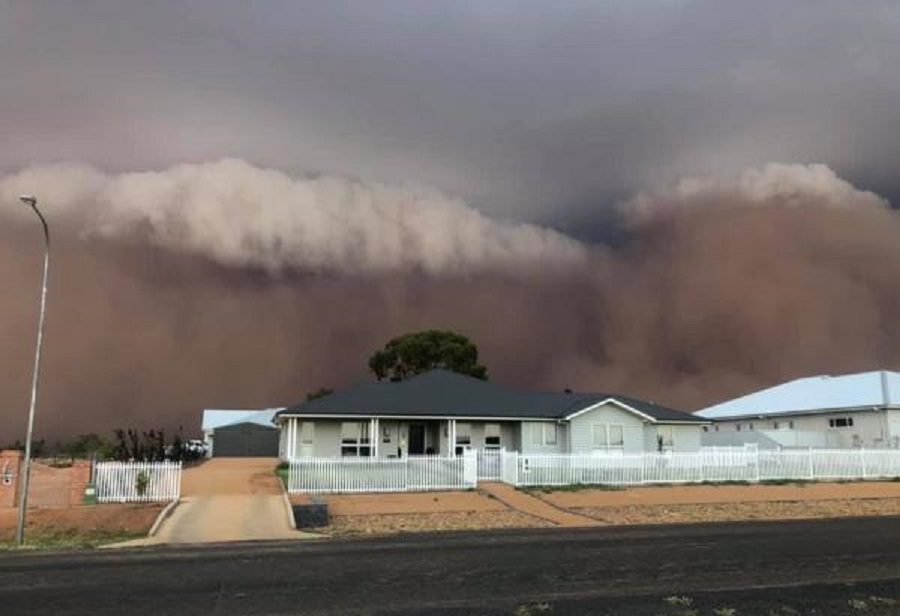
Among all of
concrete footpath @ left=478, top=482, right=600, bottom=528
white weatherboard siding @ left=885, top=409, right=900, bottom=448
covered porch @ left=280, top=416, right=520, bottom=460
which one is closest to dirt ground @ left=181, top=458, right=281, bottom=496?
covered porch @ left=280, top=416, right=520, bottom=460

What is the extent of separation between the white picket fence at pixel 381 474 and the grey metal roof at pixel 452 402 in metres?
6.16

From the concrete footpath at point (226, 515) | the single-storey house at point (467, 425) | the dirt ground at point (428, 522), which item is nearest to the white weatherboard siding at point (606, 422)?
the single-storey house at point (467, 425)

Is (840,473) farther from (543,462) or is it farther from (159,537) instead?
(159,537)

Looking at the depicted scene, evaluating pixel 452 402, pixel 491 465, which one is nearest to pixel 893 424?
pixel 452 402

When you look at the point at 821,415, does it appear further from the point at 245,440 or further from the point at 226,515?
the point at 245,440

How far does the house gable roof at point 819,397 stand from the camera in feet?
169

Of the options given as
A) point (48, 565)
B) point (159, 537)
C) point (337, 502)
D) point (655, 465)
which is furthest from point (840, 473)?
point (48, 565)

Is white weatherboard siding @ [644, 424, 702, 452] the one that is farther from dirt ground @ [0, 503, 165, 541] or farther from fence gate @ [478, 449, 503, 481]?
dirt ground @ [0, 503, 165, 541]

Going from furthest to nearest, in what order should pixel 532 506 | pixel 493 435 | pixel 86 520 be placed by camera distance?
1. pixel 493 435
2. pixel 532 506
3. pixel 86 520

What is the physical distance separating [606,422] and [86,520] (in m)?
24.7

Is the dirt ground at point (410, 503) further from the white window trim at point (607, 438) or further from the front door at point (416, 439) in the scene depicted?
the white window trim at point (607, 438)

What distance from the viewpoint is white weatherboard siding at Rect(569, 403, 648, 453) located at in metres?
39.2

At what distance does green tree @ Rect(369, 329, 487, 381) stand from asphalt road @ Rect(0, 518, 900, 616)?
5929 cm

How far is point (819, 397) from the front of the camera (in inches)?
2282
